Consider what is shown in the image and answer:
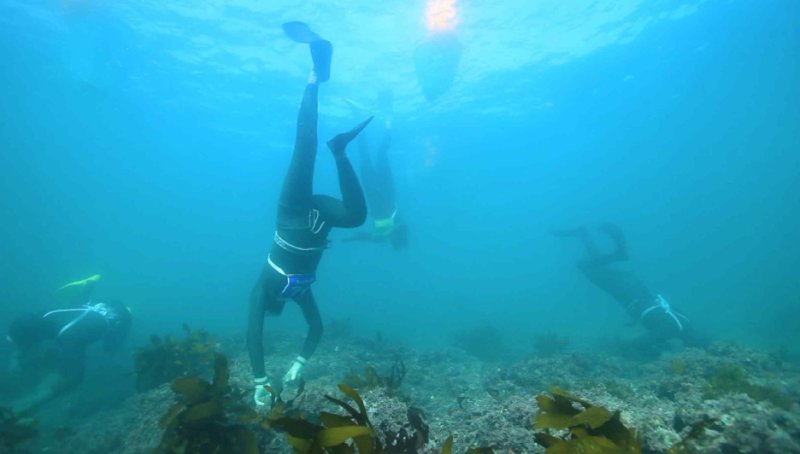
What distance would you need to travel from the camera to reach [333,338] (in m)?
14.9

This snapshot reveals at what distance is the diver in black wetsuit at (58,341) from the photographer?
9.05 meters

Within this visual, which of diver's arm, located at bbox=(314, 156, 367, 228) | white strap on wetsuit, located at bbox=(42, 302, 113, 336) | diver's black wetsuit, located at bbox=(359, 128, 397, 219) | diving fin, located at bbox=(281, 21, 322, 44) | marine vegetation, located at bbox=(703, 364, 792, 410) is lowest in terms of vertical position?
white strap on wetsuit, located at bbox=(42, 302, 113, 336)

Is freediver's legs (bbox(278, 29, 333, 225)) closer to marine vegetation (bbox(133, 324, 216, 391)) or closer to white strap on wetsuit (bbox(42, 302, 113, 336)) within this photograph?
marine vegetation (bbox(133, 324, 216, 391))

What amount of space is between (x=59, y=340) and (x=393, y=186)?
12.2 metres

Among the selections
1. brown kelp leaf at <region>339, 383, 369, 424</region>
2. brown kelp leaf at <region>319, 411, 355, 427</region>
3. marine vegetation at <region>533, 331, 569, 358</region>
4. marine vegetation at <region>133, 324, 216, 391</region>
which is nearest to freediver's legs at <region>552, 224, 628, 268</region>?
marine vegetation at <region>533, 331, 569, 358</region>

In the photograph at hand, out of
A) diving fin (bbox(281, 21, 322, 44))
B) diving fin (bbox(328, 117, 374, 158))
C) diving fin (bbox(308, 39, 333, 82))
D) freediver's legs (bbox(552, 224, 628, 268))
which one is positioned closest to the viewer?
diving fin (bbox(328, 117, 374, 158))

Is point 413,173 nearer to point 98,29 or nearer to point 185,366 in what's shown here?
point 98,29

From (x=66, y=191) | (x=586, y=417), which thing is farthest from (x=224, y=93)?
(x=66, y=191)

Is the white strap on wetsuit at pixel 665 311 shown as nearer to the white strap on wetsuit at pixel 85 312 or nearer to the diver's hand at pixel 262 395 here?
the diver's hand at pixel 262 395

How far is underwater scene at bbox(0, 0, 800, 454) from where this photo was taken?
14.0 ft

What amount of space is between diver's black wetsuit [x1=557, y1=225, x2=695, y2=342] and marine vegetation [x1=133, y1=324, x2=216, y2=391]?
553 inches

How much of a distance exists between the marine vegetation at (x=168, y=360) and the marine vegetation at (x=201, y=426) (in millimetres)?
4365

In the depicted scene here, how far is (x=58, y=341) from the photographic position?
9.52m

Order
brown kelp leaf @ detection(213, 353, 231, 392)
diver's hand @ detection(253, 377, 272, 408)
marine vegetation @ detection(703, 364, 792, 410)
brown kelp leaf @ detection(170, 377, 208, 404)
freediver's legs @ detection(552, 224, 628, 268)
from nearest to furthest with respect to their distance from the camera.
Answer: brown kelp leaf @ detection(170, 377, 208, 404), brown kelp leaf @ detection(213, 353, 231, 392), marine vegetation @ detection(703, 364, 792, 410), diver's hand @ detection(253, 377, 272, 408), freediver's legs @ detection(552, 224, 628, 268)
